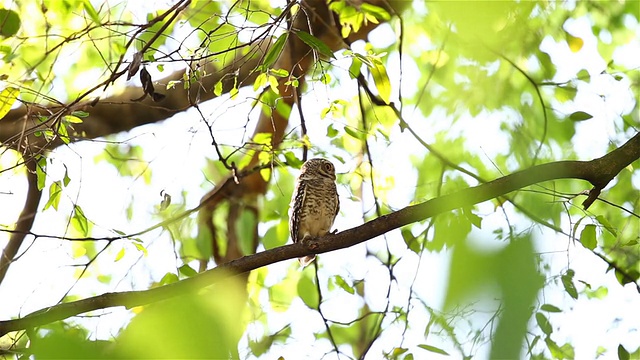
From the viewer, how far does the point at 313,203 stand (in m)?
3.47

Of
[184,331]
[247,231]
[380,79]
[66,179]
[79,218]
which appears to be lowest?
[184,331]

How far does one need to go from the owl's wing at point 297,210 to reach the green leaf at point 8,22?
159 cm

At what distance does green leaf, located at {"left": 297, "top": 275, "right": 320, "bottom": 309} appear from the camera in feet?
10.7

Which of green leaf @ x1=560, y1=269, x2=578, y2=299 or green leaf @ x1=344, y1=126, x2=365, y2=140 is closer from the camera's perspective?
green leaf @ x1=560, y1=269, x2=578, y2=299

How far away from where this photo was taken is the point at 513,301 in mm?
298

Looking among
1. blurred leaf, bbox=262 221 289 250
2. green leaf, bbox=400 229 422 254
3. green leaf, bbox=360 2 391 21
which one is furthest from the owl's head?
green leaf, bbox=360 2 391 21

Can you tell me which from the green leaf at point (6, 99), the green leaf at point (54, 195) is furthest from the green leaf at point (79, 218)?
the green leaf at point (6, 99)

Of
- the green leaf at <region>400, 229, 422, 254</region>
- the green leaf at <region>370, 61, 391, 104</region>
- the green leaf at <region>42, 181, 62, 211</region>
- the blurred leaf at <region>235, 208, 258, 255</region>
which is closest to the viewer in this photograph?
the green leaf at <region>370, 61, 391, 104</region>

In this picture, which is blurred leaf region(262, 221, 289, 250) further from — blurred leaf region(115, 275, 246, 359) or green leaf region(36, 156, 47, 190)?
blurred leaf region(115, 275, 246, 359)

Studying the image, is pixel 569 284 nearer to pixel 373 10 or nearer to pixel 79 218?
pixel 373 10

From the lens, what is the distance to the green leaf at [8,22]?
2344mm

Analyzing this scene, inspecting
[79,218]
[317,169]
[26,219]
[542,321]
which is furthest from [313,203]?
[542,321]

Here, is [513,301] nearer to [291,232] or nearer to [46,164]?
[46,164]

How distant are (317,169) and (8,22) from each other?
1.71m
